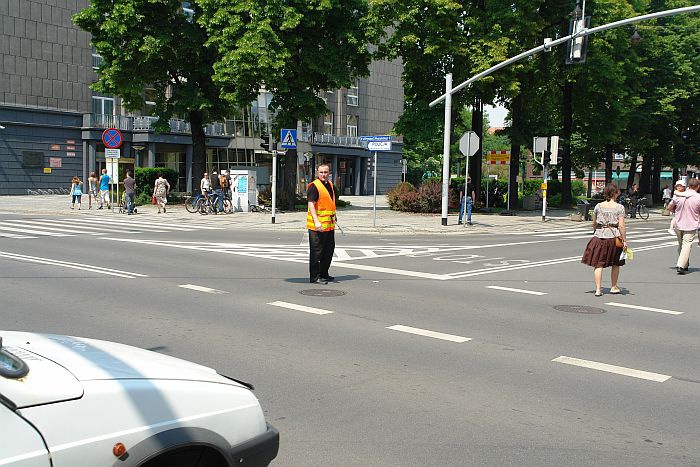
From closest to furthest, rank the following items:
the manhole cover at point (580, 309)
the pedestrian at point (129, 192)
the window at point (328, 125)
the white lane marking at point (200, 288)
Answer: the manhole cover at point (580, 309) < the white lane marking at point (200, 288) < the pedestrian at point (129, 192) < the window at point (328, 125)

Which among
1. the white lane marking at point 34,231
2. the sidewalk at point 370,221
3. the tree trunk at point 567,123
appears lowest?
the white lane marking at point 34,231

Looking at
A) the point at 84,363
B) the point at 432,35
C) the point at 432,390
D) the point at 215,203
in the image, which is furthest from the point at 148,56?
the point at 84,363

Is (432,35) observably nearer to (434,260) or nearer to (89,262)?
(434,260)

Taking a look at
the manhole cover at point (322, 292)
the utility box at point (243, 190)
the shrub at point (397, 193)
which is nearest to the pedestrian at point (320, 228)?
the manhole cover at point (322, 292)

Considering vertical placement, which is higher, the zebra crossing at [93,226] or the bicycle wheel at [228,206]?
the bicycle wheel at [228,206]

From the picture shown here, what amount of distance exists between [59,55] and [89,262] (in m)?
41.6

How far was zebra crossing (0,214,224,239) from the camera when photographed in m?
20.8

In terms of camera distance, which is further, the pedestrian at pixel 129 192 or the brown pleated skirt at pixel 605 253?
the pedestrian at pixel 129 192

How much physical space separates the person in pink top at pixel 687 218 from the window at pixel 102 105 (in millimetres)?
46735

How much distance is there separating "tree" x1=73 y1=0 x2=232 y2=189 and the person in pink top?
80.1ft

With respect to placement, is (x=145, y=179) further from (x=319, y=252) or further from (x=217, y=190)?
(x=319, y=252)

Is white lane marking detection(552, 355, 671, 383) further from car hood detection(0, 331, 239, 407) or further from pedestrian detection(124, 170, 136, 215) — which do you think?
pedestrian detection(124, 170, 136, 215)

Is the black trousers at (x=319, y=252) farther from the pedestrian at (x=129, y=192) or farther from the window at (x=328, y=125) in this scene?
the window at (x=328, y=125)

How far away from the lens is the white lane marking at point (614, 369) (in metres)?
6.52
